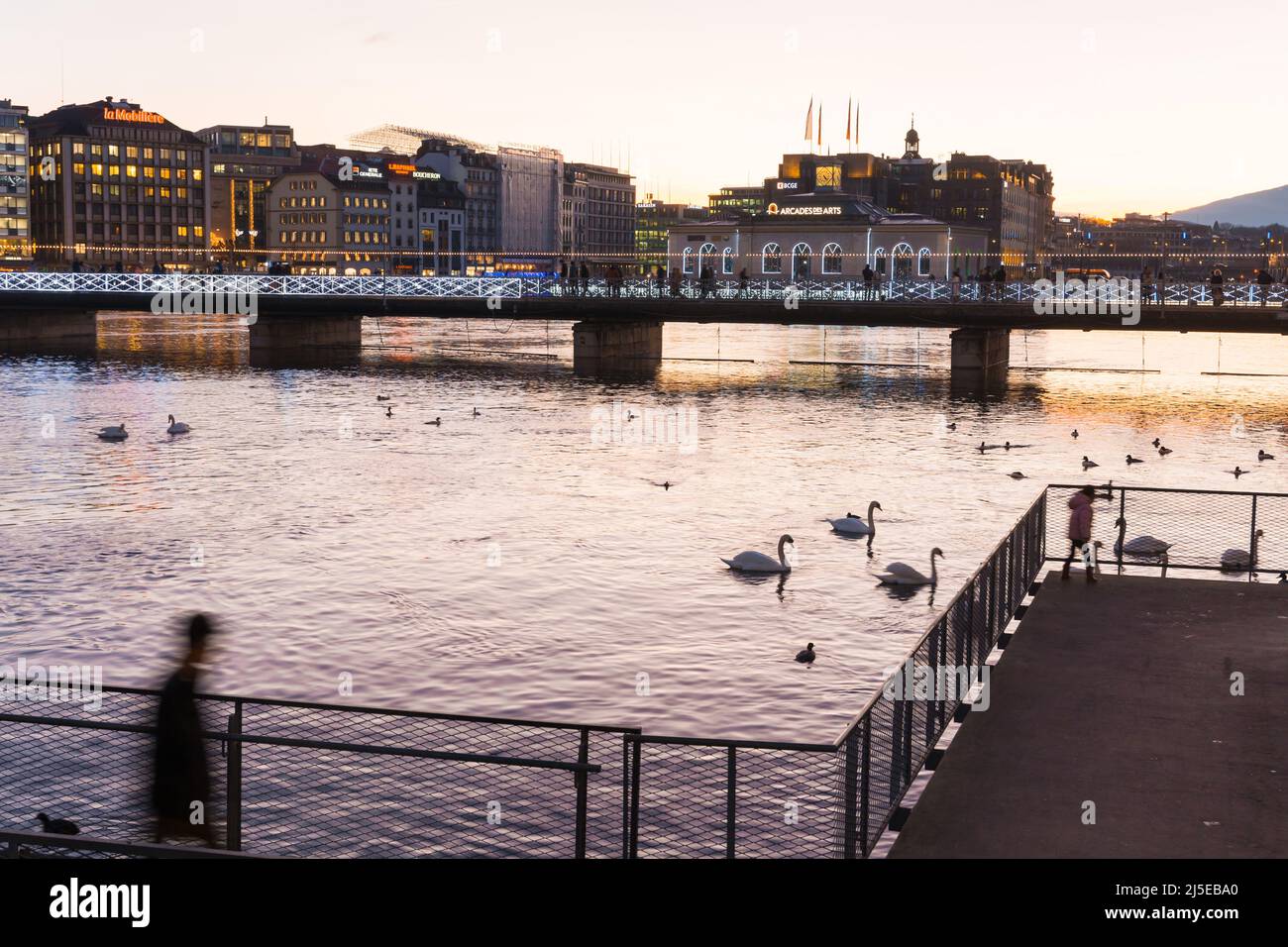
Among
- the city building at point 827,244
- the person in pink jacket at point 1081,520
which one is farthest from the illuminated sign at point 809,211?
the person in pink jacket at point 1081,520

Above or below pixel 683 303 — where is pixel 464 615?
below

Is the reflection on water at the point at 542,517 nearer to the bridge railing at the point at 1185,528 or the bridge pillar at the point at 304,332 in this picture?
the bridge railing at the point at 1185,528

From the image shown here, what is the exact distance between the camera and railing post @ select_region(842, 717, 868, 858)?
8.90m

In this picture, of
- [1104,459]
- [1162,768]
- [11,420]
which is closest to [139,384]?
[11,420]

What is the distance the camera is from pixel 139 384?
64.2 metres

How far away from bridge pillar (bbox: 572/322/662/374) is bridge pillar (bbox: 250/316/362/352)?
16.8 m

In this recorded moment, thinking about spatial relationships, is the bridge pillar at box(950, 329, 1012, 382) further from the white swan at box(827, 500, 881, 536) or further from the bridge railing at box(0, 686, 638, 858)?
the bridge railing at box(0, 686, 638, 858)

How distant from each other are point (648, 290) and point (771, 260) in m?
54.3

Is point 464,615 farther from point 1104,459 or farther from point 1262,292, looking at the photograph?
point 1262,292

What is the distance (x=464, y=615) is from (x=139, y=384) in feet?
152

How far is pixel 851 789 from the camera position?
8992 millimetres
